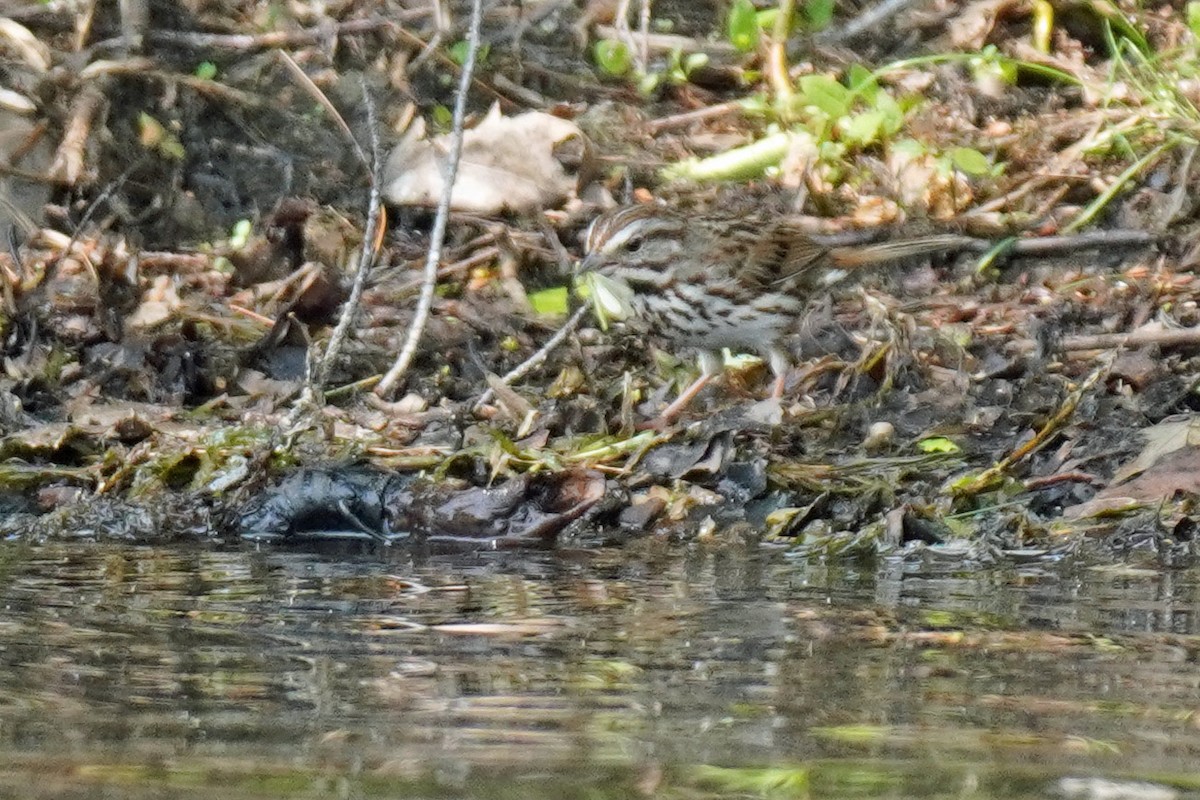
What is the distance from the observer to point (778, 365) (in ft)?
21.2

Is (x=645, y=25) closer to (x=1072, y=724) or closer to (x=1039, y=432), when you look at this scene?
(x=1039, y=432)

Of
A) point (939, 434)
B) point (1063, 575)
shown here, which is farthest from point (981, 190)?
point (1063, 575)

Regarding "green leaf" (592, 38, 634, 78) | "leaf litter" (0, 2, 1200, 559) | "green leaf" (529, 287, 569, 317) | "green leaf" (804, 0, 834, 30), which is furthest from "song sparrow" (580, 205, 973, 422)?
"green leaf" (804, 0, 834, 30)

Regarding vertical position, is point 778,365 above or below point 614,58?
below

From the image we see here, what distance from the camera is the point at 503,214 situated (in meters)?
7.59

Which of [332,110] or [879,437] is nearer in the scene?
[879,437]

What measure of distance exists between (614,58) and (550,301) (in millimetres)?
1963

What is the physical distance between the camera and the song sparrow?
6.47m

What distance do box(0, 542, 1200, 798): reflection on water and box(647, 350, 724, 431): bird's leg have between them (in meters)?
1.22

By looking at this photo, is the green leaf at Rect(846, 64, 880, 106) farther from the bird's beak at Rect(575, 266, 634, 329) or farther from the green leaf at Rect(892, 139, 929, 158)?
the bird's beak at Rect(575, 266, 634, 329)

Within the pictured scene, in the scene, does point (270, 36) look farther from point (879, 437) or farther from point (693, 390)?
point (879, 437)

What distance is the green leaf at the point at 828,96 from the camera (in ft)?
25.1

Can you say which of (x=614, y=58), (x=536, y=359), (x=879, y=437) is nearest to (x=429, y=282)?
(x=536, y=359)

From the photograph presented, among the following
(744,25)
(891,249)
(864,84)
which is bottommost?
(891,249)
